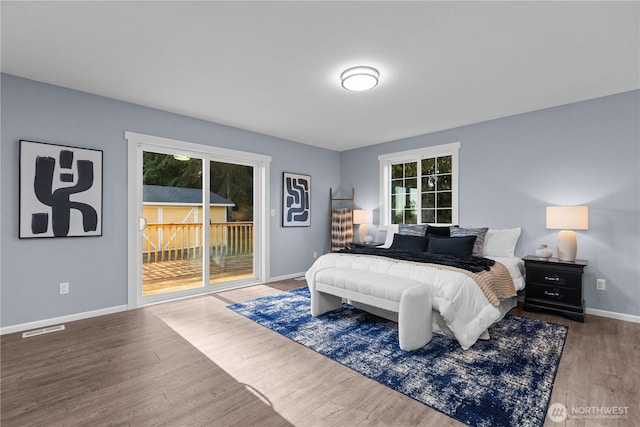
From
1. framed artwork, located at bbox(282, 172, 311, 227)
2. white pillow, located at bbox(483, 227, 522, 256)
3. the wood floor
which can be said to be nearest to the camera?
the wood floor

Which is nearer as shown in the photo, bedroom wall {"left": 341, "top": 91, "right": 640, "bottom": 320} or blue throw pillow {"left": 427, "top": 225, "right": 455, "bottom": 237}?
bedroom wall {"left": 341, "top": 91, "right": 640, "bottom": 320}

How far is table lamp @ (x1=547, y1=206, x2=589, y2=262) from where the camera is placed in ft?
10.8

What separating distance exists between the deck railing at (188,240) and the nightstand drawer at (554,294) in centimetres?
404

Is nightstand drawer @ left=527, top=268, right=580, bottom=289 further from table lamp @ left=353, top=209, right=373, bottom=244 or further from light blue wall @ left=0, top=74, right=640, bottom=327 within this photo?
table lamp @ left=353, top=209, right=373, bottom=244

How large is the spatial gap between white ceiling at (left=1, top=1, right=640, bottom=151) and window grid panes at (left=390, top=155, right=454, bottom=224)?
124 centimetres

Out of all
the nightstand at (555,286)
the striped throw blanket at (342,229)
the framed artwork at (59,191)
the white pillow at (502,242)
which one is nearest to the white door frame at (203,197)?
the framed artwork at (59,191)

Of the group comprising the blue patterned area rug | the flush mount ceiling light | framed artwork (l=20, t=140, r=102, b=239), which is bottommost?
the blue patterned area rug

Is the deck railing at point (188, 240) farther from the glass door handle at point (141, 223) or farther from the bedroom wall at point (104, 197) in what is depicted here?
the bedroom wall at point (104, 197)

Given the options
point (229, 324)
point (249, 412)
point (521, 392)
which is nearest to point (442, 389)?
point (521, 392)

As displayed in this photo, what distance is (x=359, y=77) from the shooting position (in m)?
2.87

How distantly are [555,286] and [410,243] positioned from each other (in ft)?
5.41

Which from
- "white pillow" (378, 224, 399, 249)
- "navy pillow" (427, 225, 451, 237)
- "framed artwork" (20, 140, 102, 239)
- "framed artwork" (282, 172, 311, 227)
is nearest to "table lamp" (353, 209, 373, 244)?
"white pillow" (378, 224, 399, 249)

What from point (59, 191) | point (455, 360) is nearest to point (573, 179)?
point (455, 360)

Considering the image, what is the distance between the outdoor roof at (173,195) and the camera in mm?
4021
